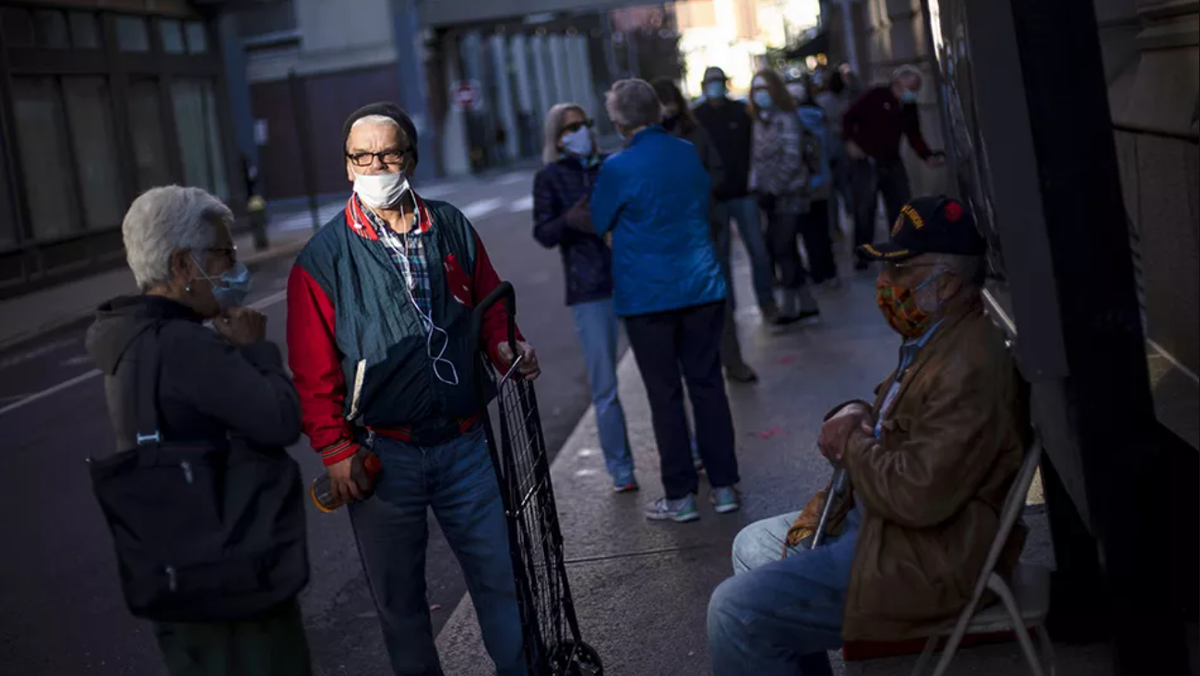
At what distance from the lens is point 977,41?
3.35 metres

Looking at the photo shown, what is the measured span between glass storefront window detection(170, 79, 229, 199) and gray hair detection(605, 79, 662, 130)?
27.5 metres

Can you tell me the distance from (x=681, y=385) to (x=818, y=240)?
7261 mm

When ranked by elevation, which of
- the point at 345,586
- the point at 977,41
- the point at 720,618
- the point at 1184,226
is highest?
the point at 977,41

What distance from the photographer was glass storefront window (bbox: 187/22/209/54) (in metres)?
34.9

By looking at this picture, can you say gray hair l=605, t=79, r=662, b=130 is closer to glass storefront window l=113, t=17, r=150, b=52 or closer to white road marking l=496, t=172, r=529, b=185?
glass storefront window l=113, t=17, r=150, b=52

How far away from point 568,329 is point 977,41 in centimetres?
1156

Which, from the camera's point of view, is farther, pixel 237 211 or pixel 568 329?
pixel 237 211

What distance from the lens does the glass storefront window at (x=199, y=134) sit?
34.0m

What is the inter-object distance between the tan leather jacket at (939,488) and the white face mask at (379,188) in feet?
4.89

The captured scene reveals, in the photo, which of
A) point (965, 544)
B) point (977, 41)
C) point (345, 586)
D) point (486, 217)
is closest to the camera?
point (977, 41)

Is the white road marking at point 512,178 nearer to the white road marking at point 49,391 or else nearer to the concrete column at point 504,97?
the concrete column at point 504,97

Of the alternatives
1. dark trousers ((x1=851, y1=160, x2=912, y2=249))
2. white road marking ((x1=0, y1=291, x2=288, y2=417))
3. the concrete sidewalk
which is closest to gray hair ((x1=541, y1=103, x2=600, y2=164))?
the concrete sidewalk

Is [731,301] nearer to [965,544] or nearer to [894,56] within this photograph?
[965,544]

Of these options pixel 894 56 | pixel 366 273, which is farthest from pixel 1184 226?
pixel 894 56
